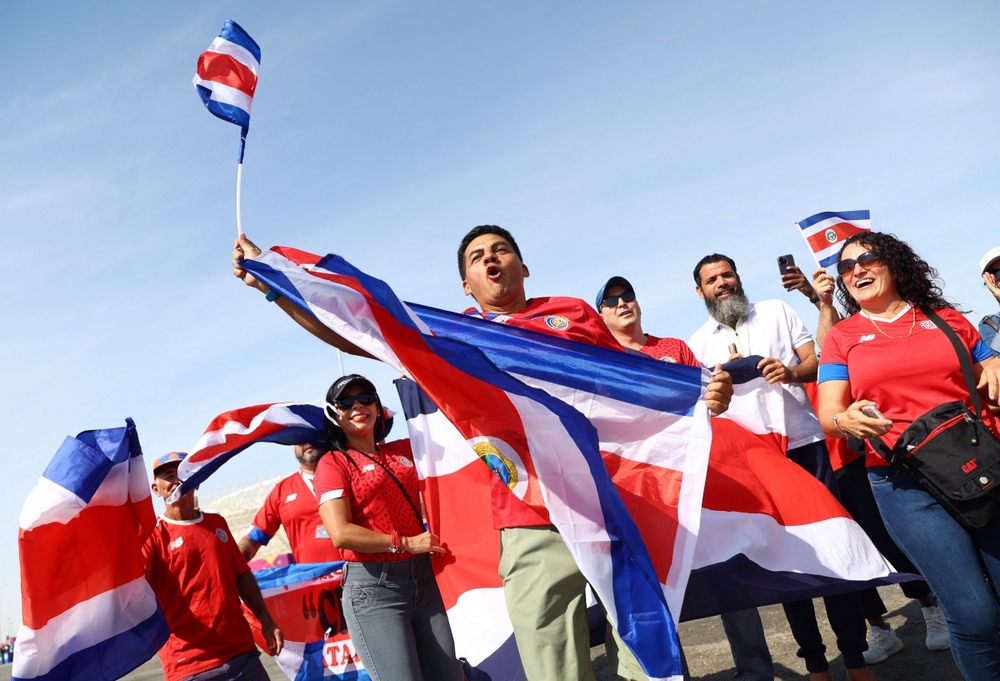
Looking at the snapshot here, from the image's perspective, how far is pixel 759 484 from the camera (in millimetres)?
4508

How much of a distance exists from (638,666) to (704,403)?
1155mm

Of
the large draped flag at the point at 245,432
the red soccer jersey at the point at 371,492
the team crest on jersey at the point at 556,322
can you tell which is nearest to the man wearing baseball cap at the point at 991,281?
the team crest on jersey at the point at 556,322

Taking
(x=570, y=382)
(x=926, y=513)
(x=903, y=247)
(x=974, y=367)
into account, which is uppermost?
(x=903, y=247)

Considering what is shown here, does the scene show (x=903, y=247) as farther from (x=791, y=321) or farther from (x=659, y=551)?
(x=659, y=551)

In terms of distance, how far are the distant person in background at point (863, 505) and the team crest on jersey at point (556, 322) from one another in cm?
175

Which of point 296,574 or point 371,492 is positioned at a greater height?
point 371,492

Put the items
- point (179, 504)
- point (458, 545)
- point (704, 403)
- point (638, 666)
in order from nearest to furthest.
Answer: point (638, 666) < point (704, 403) < point (458, 545) < point (179, 504)

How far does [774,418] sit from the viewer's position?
5.15m

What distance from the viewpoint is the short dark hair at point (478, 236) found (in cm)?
437

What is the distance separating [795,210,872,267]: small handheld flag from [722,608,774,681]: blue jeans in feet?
7.09

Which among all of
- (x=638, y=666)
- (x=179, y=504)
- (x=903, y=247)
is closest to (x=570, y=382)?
(x=638, y=666)

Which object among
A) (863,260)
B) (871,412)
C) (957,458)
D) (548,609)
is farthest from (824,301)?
(548,609)

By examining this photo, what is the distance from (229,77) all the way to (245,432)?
2.19 metres

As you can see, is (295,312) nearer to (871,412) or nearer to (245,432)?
(245,432)
